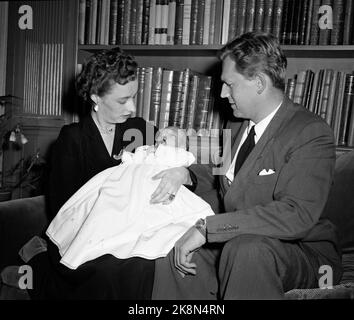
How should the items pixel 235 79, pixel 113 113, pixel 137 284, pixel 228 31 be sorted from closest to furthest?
pixel 137 284 → pixel 235 79 → pixel 113 113 → pixel 228 31

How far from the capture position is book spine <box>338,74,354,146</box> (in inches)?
76.9

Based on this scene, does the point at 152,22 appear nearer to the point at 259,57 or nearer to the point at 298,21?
the point at 298,21

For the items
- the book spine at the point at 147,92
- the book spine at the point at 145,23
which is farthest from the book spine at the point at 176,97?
the book spine at the point at 145,23

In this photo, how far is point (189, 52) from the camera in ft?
7.45

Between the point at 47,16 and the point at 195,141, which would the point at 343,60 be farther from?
the point at 47,16

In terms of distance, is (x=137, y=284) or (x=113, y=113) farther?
(x=113, y=113)

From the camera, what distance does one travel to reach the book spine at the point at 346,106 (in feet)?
6.41

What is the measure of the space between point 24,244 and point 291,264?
1000mm

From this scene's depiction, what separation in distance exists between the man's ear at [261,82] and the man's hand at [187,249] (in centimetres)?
56

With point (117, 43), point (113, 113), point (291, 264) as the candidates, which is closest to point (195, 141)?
point (113, 113)

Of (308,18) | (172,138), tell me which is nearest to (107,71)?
(172,138)

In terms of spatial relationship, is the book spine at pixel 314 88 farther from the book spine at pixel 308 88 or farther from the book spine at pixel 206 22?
the book spine at pixel 206 22
